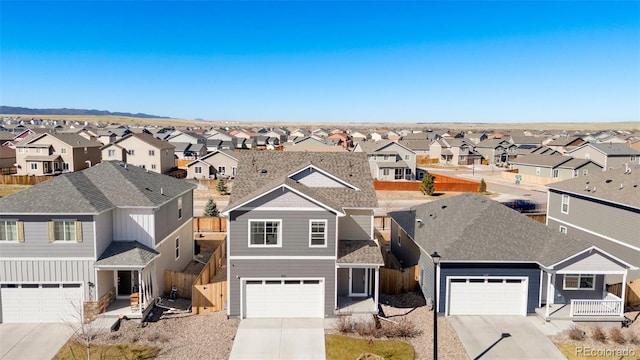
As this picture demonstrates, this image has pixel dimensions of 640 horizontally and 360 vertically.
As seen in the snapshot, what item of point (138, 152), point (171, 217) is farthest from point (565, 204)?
point (138, 152)

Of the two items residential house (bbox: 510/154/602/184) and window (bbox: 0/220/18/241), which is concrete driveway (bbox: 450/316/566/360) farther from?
residential house (bbox: 510/154/602/184)

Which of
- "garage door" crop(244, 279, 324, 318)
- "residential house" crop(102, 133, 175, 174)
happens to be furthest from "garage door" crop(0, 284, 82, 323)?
"residential house" crop(102, 133, 175, 174)

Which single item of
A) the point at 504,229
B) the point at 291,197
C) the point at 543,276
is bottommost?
the point at 543,276

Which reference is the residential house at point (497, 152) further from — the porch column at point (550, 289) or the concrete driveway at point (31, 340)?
the concrete driveway at point (31, 340)

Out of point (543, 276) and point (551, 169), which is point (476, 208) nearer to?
point (543, 276)

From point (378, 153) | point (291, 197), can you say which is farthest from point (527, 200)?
point (291, 197)

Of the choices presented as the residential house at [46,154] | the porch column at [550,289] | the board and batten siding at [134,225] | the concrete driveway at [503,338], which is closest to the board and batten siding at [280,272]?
the board and batten siding at [134,225]

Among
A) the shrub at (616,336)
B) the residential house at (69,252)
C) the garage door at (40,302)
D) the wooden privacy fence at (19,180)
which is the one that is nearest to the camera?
the shrub at (616,336)
